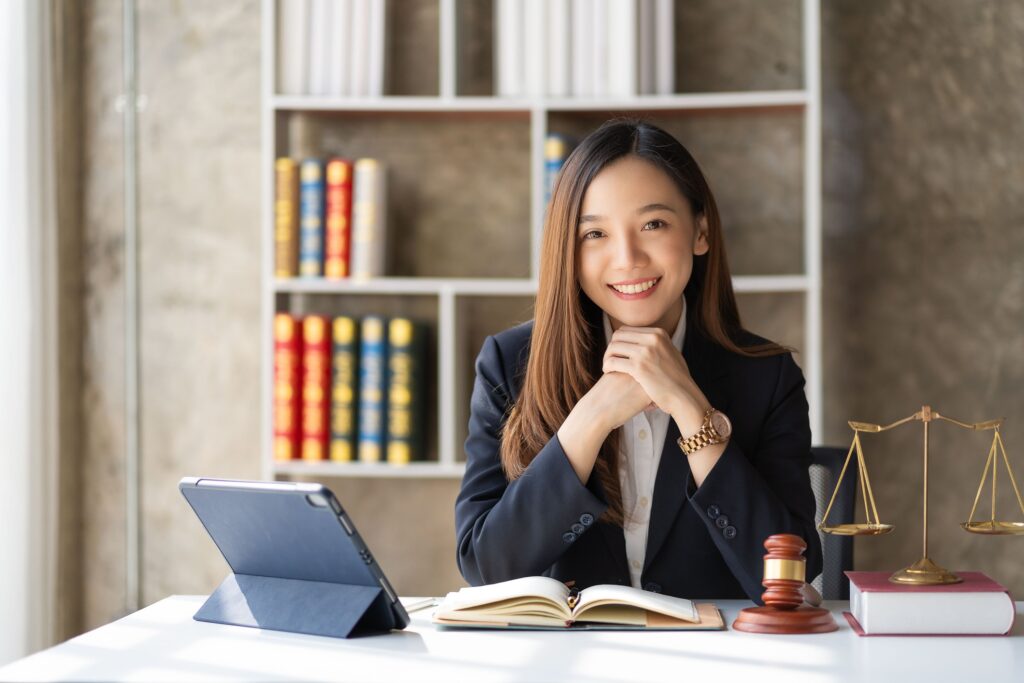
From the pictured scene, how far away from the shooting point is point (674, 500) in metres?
1.76

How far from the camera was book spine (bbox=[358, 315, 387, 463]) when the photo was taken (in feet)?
9.11

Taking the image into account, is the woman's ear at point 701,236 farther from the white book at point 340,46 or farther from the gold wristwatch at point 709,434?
the white book at point 340,46

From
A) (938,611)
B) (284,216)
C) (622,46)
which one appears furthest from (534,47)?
(938,611)

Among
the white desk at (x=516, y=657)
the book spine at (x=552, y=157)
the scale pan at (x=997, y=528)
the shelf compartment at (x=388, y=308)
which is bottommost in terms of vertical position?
the white desk at (x=516, y=657)

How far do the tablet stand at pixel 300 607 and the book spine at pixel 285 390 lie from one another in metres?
1.33

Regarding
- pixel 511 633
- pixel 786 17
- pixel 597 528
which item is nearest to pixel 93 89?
pixel 786 17

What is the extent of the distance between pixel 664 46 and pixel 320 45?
2.85 ft

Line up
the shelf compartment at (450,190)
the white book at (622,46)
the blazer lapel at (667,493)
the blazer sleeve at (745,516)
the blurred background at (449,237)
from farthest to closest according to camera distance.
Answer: the shelf compartment at (450,190)
the blurred background at (449,237)
the white book at (622,46)
the blazer lapel at (667,493)
the blazer sleeve at (745,516)

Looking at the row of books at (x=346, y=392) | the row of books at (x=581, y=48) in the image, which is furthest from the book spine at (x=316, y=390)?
the row of books at (x=581, y=48)

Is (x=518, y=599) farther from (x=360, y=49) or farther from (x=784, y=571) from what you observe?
(x=360, y=49)

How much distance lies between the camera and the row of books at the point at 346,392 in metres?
2.78

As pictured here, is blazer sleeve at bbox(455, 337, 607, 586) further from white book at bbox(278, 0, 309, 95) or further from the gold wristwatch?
white book at bbox(278, 0, 309, 95)

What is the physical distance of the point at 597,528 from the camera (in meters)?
1.77

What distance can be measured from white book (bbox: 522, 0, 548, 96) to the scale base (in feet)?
5.52
